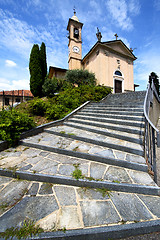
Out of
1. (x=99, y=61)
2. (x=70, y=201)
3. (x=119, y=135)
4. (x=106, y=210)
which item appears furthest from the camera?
(x=99, y=61)

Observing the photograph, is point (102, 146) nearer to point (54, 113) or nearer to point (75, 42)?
point (54, 113)

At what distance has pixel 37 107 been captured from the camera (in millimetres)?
6039

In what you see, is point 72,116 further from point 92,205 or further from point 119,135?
point 92,205

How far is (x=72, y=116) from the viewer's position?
5836mm

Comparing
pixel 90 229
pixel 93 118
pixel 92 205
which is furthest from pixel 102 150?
pixel 93 118

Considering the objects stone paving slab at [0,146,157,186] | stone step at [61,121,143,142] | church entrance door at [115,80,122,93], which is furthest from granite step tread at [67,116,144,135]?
church entrance door at [115,80,122,93]

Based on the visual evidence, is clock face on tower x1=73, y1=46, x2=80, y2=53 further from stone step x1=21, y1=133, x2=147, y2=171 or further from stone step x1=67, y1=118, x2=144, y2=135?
stone step x1=21, y1=133, x2=147, y2=171

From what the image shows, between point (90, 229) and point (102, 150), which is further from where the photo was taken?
point (102, 150)

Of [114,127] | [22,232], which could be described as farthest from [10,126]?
[114,127]

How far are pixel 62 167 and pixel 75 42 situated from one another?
20.4 metres

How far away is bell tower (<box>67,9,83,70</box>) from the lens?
16.7m

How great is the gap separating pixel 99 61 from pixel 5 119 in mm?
13828

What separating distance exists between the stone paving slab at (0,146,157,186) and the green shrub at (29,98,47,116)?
3471 mm

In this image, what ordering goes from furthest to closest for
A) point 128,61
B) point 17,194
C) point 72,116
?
point 128,61 < point 72,116 < point 17,194
